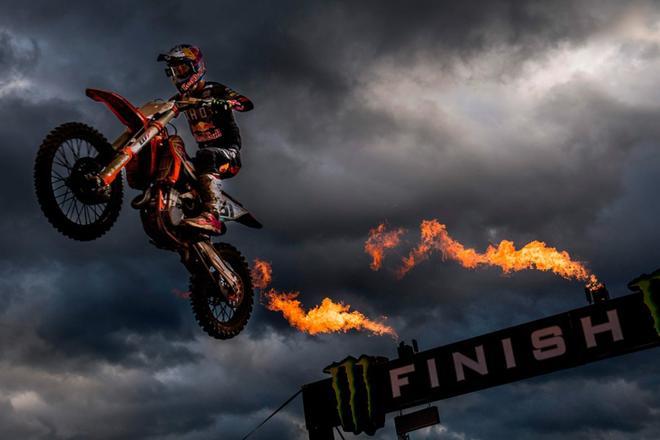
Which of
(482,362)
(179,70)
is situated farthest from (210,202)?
(482,362)

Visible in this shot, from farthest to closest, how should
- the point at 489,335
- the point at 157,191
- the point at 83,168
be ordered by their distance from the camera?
the point at 489,335 < the point at 157,191 < the point at 83,168

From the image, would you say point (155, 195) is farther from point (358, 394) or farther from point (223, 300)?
point (358, 394)

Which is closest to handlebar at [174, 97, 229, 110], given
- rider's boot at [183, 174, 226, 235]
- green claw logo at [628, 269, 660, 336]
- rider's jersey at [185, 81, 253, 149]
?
rider's jersey at [185, 81, 253, 149]

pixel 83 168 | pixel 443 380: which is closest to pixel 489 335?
pixel 443 380

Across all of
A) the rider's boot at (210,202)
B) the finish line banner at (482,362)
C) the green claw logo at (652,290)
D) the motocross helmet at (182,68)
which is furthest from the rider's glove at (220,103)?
the green claw logo at (652,290)

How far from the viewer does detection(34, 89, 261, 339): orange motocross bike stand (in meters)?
12.7

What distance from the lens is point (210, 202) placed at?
1536 centimetres

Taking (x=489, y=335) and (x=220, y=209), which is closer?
(x=220, y=209)

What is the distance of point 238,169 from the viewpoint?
53.1 feet

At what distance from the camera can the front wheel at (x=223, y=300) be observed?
15578 mm

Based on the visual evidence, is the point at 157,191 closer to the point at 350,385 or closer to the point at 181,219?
the point at 181,219

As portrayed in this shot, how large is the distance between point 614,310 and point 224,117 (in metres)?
11.3

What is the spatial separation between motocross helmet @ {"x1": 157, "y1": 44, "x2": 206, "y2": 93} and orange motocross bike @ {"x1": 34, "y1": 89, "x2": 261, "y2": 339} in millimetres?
408

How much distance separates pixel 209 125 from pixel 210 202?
5.69ft
